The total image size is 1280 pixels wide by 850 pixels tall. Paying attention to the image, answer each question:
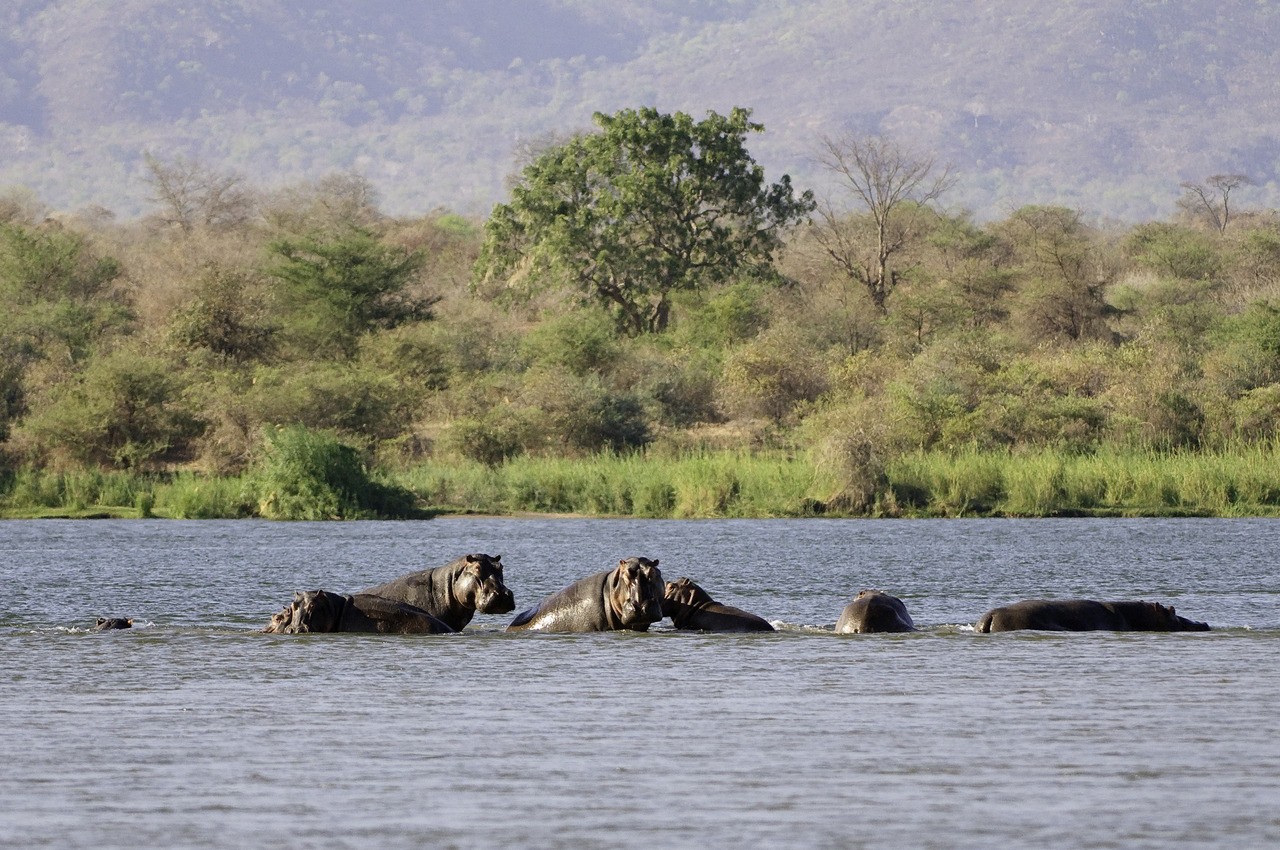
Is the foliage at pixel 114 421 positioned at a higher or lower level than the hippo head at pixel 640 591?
higher

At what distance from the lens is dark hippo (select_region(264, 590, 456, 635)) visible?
1658 cm

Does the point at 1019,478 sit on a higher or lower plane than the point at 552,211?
lower

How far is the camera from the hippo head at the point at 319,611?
16.5 metres

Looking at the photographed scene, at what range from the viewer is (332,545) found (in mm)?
33562

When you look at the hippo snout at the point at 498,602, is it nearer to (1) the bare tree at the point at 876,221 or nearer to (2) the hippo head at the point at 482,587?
(2) the hippo head at the point at 482,587

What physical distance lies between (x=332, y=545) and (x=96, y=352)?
2731 cm

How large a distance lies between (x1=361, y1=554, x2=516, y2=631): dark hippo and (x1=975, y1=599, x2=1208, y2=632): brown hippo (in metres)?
4.11

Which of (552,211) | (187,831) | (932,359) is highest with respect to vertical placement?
(552,211)

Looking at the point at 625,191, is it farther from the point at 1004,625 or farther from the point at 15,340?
the point at 1004,625

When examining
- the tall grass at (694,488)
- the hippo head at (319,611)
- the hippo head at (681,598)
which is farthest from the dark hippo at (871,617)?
the tall grass at (694,488)

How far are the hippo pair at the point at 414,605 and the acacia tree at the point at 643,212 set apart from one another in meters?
45.8

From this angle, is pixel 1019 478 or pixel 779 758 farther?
pixel 1019 478

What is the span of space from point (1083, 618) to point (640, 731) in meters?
6.97

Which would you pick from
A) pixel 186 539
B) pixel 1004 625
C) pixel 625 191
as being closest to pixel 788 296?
pixel 625 191
